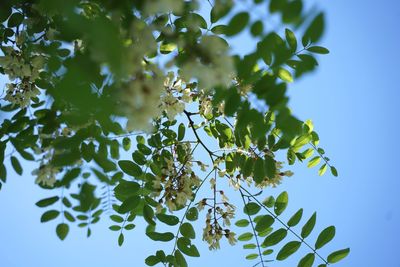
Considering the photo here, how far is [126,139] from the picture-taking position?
2238mm

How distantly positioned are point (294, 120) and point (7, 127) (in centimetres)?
140

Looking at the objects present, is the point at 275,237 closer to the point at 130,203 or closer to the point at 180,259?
the point at 180,259

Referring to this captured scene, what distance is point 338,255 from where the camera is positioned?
216 cm

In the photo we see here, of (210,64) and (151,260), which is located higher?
(210,64)

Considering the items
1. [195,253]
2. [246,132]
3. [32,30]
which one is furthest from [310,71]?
[32,30]

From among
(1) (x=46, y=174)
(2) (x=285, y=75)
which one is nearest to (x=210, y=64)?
(1) (x=46, y=174)

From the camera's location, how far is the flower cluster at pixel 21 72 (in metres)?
2.10

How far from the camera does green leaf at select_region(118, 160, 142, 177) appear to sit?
213cm

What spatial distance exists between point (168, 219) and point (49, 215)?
662 millimetres

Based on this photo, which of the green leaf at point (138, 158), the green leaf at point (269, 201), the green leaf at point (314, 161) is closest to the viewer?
the green leaf at point (138, 158)

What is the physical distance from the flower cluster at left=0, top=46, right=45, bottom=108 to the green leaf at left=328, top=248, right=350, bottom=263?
1.88 m

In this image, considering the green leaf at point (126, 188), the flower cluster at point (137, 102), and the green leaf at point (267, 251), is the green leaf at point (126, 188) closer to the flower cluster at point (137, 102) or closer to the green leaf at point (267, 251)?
the green leaf at point (267, 251)

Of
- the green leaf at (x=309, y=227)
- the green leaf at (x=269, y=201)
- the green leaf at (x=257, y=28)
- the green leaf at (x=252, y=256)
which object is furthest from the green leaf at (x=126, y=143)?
the green leaf at (x=257, y=28)

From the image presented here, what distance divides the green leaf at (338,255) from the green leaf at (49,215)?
4.81 feet
